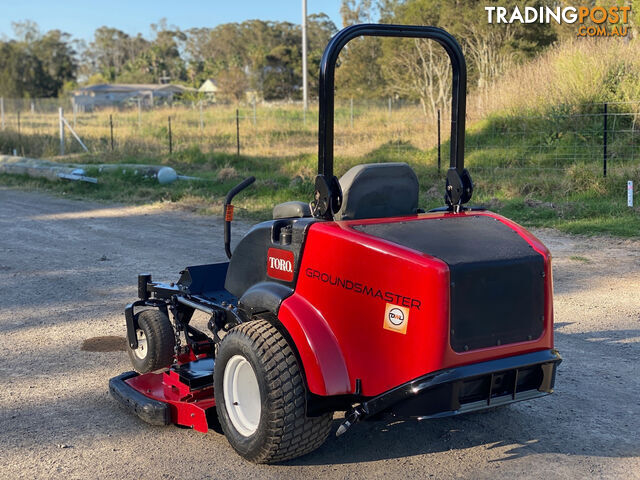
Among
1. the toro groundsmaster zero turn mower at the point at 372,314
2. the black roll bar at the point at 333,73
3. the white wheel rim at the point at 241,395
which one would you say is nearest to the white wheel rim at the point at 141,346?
the toro groundsmaster zero turn mower at the point at 372,314

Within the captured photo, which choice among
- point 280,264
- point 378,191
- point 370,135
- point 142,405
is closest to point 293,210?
point 280,264

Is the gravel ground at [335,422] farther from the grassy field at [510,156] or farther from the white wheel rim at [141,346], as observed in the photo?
the grassy field at [510,156]

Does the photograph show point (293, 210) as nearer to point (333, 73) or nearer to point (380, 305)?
point (333, 73)

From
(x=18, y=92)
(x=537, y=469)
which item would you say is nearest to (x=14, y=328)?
(x=537, y=469)

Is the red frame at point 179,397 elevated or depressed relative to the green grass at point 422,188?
depressed

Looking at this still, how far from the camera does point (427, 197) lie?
13539 millimetres

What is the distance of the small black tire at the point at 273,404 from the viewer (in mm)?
3664

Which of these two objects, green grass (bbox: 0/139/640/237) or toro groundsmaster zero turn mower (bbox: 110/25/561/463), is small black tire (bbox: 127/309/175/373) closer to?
toro groundsmaster zero turn mower (bbox: 110/25/561/463)

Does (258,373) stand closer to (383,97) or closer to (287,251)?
(287,251)

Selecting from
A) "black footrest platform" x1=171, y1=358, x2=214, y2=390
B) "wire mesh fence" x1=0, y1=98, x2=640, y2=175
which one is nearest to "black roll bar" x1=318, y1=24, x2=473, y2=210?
"black footrest platform" x1=171, y1=358, x2=214, y2=390

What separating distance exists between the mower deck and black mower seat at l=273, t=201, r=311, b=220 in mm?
1050

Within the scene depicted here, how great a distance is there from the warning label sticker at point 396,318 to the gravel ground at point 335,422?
872 mm

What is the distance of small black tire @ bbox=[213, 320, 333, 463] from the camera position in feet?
12.0

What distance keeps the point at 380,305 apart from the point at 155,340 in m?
2.18
